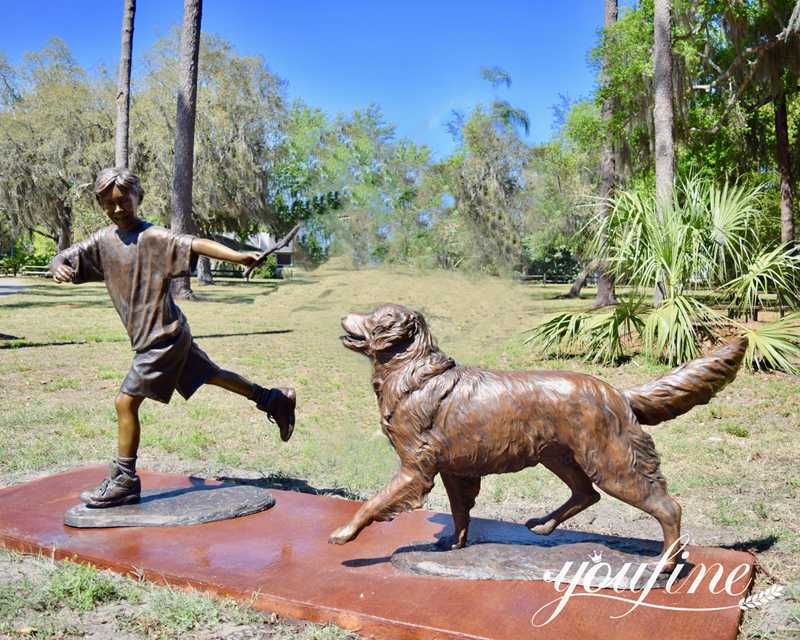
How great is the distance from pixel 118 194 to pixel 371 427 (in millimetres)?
4417

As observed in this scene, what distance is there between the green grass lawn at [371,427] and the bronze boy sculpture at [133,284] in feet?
3.41

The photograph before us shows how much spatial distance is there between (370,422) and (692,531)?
4.20m

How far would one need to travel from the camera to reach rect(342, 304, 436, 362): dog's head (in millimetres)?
3367

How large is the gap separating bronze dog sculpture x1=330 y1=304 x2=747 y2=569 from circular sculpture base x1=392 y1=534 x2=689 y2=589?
9.1 inches

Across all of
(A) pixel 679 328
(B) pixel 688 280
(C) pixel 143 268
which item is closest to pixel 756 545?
(C) pixel 143 268

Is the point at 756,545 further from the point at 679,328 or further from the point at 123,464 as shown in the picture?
the point at 679,328

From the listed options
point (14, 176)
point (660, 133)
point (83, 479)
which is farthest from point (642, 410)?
point (14, 176)

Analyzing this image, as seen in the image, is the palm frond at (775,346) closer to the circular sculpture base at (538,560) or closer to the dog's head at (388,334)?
the circular sculpture base at (538,560)

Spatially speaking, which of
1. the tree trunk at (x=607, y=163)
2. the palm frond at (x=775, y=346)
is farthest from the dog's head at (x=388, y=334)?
the tree trunk at (x=607, y=163)

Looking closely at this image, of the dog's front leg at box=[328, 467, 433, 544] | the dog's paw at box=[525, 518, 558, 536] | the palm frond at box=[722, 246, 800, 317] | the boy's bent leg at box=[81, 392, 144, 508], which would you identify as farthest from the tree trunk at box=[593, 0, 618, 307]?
the dog's front leg at box=[328, 467, 433, 544]

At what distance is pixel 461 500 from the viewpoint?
3627 millimetres

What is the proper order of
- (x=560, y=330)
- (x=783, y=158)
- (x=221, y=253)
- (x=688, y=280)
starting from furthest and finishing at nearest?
(x=783, y=158) → (x=560, y=330) → (x=688, y=280) → (x=221, y=253)

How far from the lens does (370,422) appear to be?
8.20 meters

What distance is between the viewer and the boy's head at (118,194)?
165 inches
